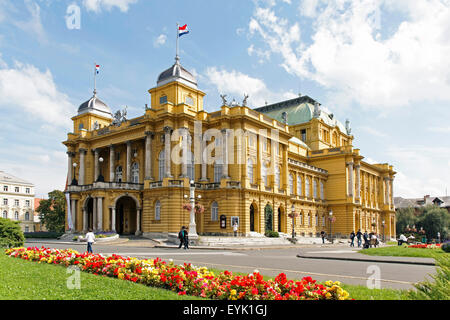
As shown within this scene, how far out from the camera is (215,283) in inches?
393

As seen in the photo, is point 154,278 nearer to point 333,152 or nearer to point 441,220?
point 333,152

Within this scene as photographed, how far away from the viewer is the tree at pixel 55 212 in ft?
246

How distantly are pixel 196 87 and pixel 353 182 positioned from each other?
33.3 meters

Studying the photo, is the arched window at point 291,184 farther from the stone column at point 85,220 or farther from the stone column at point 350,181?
the stone column at point 85,220

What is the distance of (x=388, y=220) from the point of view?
3440 inches

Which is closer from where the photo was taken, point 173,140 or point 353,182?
point 173,140

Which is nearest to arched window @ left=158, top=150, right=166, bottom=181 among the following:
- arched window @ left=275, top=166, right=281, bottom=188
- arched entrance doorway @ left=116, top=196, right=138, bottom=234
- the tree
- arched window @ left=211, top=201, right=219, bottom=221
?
arched entrance doorway @ left=116, top=196, right=138, bottom=234

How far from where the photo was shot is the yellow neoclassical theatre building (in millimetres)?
48875

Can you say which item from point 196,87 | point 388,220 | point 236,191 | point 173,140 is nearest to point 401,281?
point 236,191

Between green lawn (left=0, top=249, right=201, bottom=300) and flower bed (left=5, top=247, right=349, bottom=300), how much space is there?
1.35ft

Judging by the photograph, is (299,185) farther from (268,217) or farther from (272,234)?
(272,234)

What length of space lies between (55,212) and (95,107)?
2314 centimetres

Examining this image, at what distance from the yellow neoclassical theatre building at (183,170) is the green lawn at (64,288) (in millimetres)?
32596

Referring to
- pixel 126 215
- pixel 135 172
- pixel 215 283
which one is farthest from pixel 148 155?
pixel 215 283
